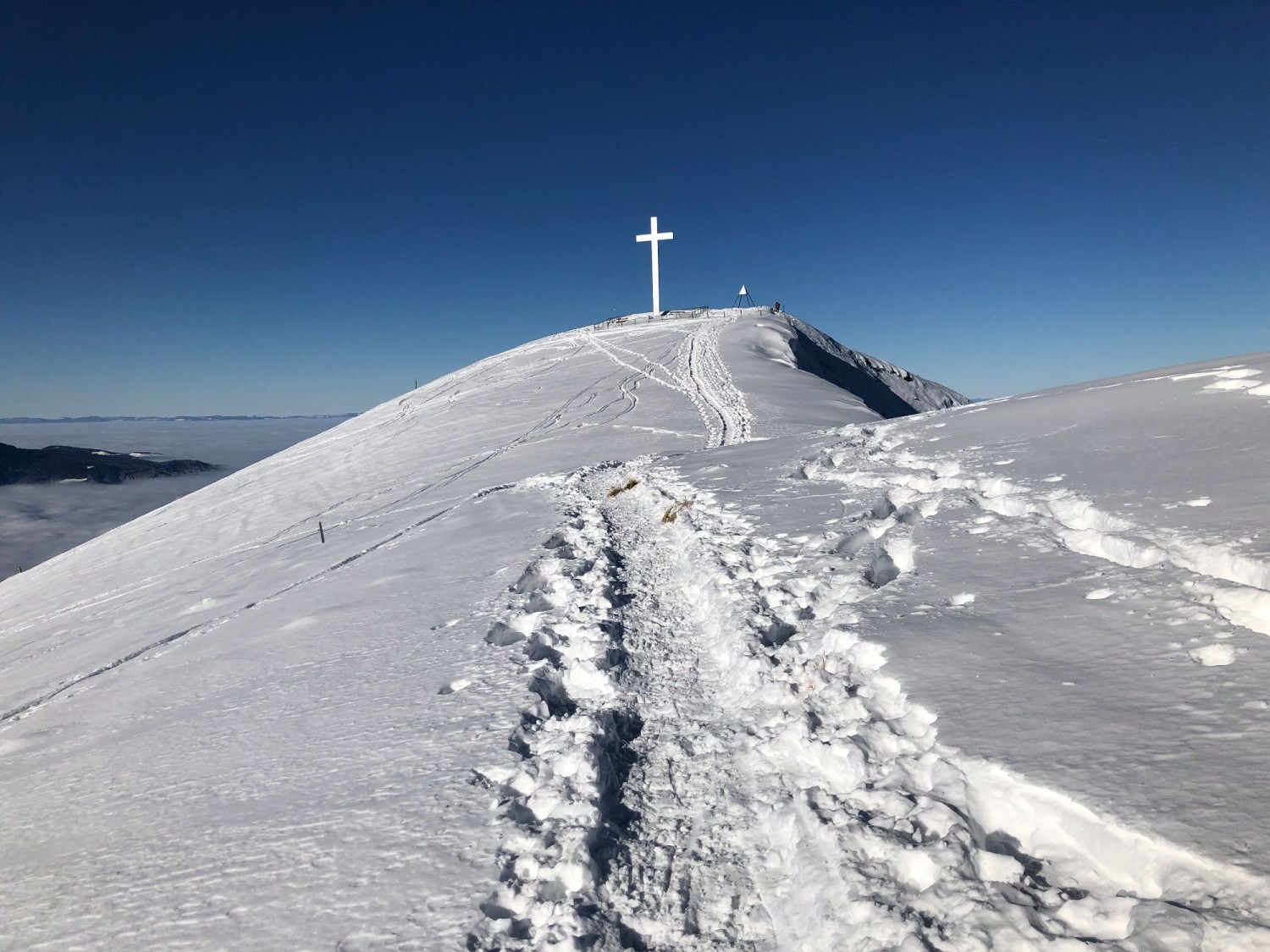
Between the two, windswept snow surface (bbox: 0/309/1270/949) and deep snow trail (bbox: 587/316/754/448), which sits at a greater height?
deep snow trail (bbox: 587/316/754/448)

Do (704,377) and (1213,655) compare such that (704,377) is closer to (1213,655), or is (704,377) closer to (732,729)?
(732,729)

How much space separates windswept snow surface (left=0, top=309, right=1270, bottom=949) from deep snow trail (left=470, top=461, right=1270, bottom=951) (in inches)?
0.6

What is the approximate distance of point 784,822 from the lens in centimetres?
307

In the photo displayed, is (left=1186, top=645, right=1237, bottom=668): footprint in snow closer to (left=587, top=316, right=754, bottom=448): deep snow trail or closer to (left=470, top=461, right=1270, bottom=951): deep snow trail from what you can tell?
(left=470, top=461, right=1270, bottom=951): deep snow trail

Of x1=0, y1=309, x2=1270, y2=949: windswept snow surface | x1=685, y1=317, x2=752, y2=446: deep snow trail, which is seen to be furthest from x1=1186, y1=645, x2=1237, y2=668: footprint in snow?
x1=685, y1=317, x2=752, y2=446: deep snow trail

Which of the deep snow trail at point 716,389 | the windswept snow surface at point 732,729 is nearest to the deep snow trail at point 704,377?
the deep snow trail at point 716,389

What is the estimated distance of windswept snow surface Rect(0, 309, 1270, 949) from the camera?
2547 mm

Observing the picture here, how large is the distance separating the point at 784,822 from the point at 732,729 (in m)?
0.85

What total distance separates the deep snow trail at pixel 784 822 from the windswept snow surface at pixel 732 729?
16 mm

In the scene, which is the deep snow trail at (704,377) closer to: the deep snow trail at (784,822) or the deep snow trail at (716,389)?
the deep snow trail at (716,389)

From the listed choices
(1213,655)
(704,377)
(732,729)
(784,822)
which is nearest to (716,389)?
(704,377)

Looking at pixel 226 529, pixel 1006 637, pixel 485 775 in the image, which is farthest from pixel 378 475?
pixel 1006 637

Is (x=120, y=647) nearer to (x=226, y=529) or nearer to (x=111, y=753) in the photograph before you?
(x=111, y=753)

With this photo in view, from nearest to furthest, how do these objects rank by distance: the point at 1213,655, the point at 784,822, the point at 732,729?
the point at 784,822
the point at 1213,655
the point at 732,729
